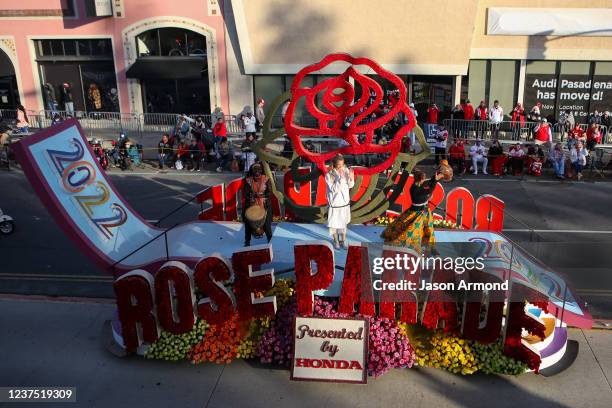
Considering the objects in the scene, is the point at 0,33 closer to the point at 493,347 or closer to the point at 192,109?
the point at 192,109

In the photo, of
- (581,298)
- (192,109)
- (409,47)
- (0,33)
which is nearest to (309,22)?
(409,47)

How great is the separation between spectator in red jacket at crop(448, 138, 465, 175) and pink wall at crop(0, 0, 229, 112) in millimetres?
10841

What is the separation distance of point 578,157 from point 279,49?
12705mm

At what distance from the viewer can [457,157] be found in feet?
67.1

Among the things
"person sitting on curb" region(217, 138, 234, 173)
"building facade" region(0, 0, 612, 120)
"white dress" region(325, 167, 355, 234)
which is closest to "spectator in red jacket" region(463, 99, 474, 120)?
"building facade" region(0, 0, 612, 120)

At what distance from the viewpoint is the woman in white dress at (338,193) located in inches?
422

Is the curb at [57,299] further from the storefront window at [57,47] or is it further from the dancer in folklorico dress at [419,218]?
the storefront window at [57,47]

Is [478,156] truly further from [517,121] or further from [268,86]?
[268,86]

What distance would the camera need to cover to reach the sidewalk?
815 centimetres

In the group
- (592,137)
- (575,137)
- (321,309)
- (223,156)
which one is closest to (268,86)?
(223,156)

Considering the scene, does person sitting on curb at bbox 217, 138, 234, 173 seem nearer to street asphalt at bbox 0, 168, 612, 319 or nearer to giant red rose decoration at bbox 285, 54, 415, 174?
street asphalt at bbox 0, 168, 612, 319

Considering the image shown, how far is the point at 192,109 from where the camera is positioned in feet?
88.8

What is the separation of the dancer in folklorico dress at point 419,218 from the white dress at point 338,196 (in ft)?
3.99

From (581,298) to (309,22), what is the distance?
54.1 feet
